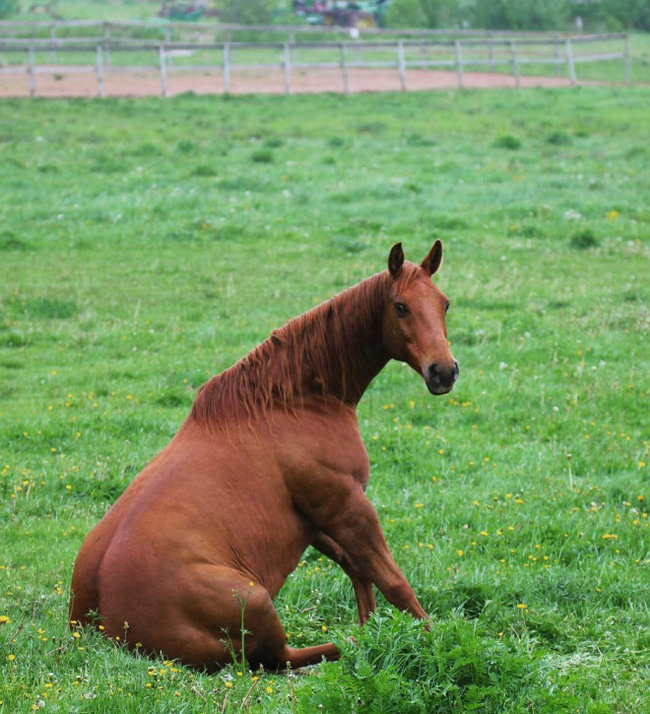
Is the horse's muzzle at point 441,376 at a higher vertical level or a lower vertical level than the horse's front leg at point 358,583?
higher

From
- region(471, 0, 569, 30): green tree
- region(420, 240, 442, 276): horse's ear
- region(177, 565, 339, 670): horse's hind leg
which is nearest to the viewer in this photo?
region(177, 565, 339, 670): horse's hind leg

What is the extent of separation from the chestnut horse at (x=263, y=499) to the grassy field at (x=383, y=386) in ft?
0.69

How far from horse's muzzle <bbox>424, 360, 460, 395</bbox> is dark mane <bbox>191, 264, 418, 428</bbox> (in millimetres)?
510

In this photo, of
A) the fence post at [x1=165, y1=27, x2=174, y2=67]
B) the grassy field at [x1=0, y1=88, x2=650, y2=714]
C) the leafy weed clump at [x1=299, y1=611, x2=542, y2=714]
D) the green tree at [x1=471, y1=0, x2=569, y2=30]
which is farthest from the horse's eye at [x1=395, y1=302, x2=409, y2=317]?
the green tree at [x1=471, y1=0, x2=569, y2=30]

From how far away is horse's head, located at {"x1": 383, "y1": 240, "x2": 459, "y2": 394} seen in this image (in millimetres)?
5039

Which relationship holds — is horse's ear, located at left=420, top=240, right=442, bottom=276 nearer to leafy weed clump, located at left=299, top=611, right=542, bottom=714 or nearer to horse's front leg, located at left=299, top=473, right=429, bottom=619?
horse's front leg, located at left=299, top=473, right=429, bottom=619

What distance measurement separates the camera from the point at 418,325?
204 inches

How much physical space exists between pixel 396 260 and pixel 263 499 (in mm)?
1353

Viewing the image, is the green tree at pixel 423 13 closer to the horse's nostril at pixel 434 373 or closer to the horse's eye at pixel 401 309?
the horse's eye at pixel 401 309

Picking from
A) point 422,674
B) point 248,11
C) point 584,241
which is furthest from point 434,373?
point 248,11

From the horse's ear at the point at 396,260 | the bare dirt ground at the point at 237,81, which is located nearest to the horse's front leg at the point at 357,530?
the horse's ear at the point at 396,260

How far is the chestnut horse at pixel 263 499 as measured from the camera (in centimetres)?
478

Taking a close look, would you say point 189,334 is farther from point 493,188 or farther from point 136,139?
point 136,139

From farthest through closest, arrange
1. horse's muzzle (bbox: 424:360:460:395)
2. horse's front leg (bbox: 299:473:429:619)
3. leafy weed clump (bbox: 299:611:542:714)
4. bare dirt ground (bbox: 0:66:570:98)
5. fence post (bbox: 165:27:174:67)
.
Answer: fence post (bbox: 165:27:174:67)
bare dirt ground (bbox: 0:66:570:98)
horse's front leg (bbox: 299:473:429:619)
horse's muzzle (bbox: 424:360:460:395)
leafy weed clump (bbox: 299:611:542:714)
